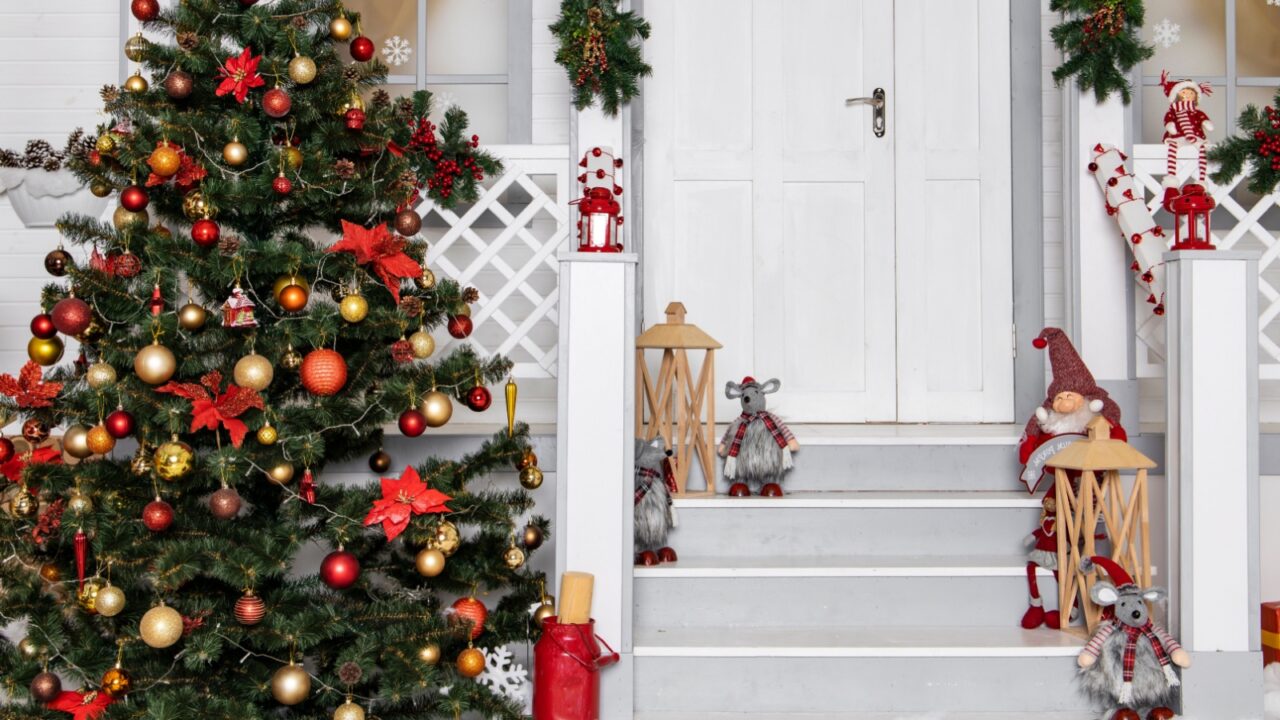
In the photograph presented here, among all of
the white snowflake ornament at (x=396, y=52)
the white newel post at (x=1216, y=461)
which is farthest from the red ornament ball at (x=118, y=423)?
the white newel post at (x=1216, y=461)

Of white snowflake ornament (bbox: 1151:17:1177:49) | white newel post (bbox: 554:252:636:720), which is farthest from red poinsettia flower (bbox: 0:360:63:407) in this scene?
white snowflake ornament (bbox: 1151:17:1177:49)

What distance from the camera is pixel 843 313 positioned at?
12.4 ft

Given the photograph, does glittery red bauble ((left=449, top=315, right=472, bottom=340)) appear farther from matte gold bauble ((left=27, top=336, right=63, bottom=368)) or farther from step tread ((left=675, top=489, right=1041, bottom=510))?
matte gold bauble ((left=27, top=336, right=63, bottom=368))

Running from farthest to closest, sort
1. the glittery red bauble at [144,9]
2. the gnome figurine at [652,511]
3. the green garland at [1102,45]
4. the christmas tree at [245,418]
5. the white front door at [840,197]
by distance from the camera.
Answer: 1. the white front door at [840,197]
2. the green garland at [1102,45]
3. the gnome figurine at [652,511]
4. the glittery red bauble at [144,9]
5. the christmas tree at [245,418]

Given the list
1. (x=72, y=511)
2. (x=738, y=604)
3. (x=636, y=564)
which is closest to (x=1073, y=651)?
(x=738, y=604)

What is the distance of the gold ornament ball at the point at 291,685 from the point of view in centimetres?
223

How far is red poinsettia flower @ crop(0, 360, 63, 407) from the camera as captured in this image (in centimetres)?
241

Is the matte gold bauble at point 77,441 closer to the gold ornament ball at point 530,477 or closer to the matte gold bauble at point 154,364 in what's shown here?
the matte gold bauble at point 154,364

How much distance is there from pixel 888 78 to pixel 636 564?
2041mm

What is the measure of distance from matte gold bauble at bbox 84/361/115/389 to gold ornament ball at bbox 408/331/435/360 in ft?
2.14

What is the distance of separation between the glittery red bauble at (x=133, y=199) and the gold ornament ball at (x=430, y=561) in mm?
1031

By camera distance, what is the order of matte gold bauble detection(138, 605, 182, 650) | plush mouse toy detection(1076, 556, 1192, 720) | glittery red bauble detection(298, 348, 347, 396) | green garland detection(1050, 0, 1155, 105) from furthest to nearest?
1. green garland detection(1050, 0, 1155, 105)
2. plush mouse toy detection(1076, 556, 1192, 720)
3. glittery red bauble detection(298, 348, 347, 396)
4. matte gold bauble detection(138, 605, 182, 650)

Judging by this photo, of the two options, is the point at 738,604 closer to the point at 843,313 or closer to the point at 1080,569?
the point at 1080,569

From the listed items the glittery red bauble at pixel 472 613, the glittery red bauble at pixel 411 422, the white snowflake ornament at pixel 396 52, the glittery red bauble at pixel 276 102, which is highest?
the white snowflake ornament at pixel 396 52
